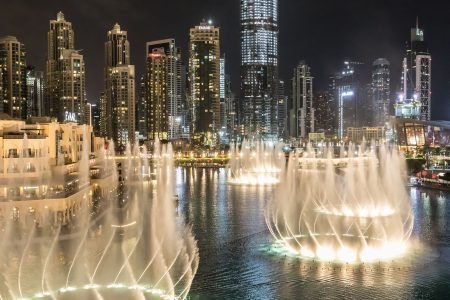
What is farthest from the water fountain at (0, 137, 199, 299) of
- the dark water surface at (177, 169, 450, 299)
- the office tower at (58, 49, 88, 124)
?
the office tower at (58, 49, 88, 124)

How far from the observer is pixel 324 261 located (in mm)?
24297

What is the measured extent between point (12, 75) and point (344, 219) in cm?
10012

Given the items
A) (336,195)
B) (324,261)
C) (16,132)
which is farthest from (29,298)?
(336,195)

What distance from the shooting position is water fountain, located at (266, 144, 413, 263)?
26.4 meters

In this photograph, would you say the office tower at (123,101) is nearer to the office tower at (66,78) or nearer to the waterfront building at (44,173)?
the office tower at (66,78)

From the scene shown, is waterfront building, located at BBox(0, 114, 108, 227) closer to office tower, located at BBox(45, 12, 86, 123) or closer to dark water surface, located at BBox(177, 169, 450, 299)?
dark water surface, located at BBox(177, 169, 450, 299)

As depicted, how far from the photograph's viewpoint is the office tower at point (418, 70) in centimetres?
19350

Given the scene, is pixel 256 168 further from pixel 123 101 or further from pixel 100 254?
pixel 123 101

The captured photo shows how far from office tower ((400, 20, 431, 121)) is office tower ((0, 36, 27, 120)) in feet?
425

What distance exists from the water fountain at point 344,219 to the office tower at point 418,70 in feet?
471

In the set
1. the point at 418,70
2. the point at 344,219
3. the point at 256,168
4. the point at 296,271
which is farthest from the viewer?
the point at 418,70

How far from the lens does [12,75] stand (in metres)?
118

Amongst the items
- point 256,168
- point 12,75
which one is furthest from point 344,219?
point 12,75

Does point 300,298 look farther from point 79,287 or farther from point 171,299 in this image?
point 79,287
